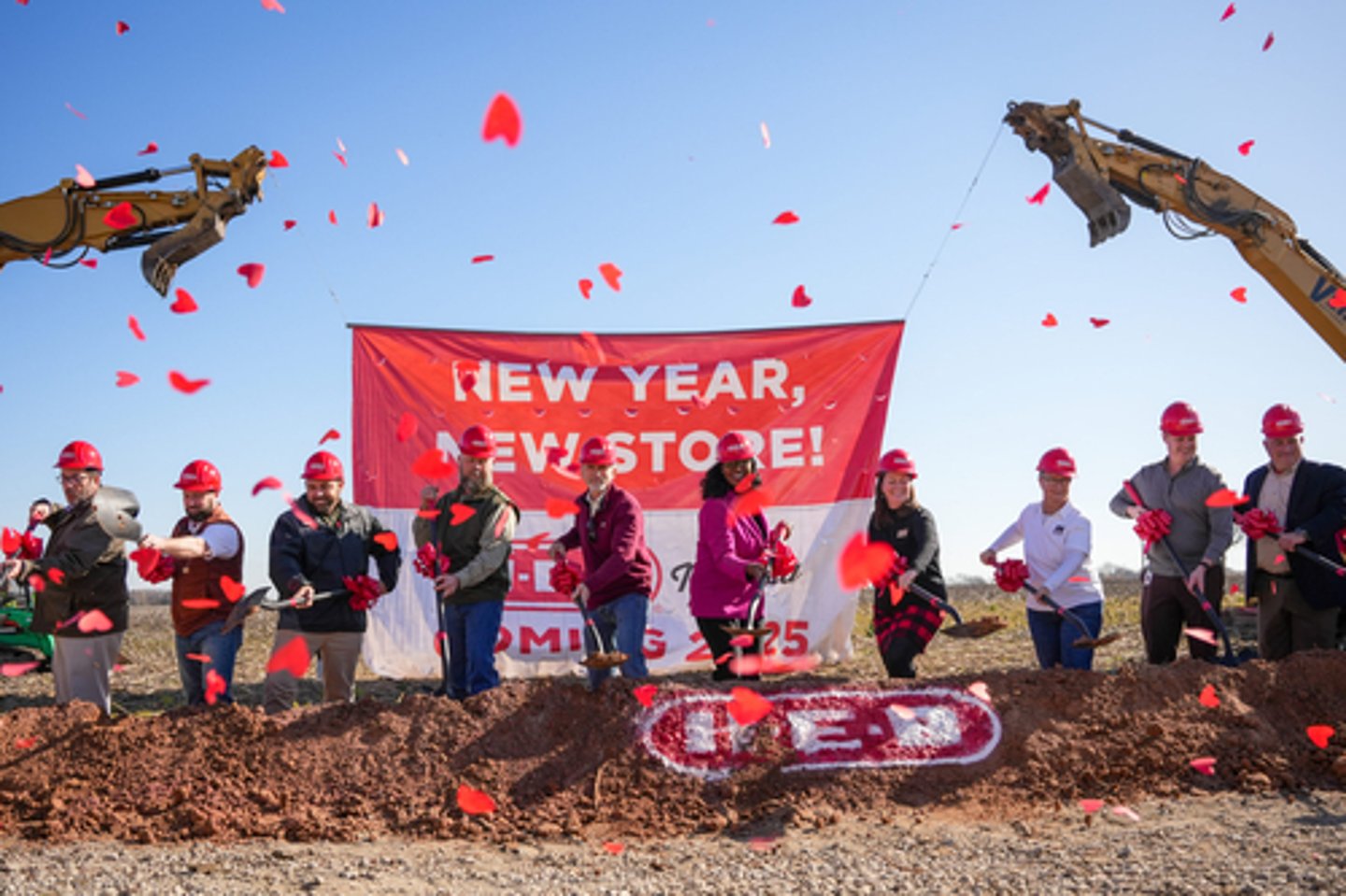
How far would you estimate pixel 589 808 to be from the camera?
5145mm

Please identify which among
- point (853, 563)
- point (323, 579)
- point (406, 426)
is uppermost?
point (406, 426)

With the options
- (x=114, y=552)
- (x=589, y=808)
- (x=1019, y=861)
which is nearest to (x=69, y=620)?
(x=114, y=552)

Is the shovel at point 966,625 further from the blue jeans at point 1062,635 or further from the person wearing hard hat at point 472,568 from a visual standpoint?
the person wearing hard hat at point 472,568

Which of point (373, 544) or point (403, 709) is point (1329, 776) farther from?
point (373, 544)

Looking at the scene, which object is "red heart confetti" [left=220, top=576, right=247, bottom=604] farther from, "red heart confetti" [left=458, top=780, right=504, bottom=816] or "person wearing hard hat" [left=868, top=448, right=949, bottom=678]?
"person wearing hard hat" [left=868, top=448, right=949, bottom=678]

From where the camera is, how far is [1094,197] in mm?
9328

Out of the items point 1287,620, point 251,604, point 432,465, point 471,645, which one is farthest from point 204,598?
point 1287,620

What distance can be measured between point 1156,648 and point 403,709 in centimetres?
428

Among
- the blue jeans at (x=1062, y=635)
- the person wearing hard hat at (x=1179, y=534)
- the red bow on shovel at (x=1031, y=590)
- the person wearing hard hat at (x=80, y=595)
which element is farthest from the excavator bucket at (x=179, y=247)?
the person wearing hard hat at (x=1179, y=534)

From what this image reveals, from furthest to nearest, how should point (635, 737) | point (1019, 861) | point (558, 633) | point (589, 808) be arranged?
1. point (558, 633)
2. point (635, 737)
3. point (589, 808)
4. point (1019, 861)

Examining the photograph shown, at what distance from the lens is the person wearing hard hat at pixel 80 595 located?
6285 mm

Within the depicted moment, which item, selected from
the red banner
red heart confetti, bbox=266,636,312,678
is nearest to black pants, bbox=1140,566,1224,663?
the red banner

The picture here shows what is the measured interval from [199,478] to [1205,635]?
5.71 m

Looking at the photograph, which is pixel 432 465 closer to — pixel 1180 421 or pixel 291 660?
pixel 291 660
